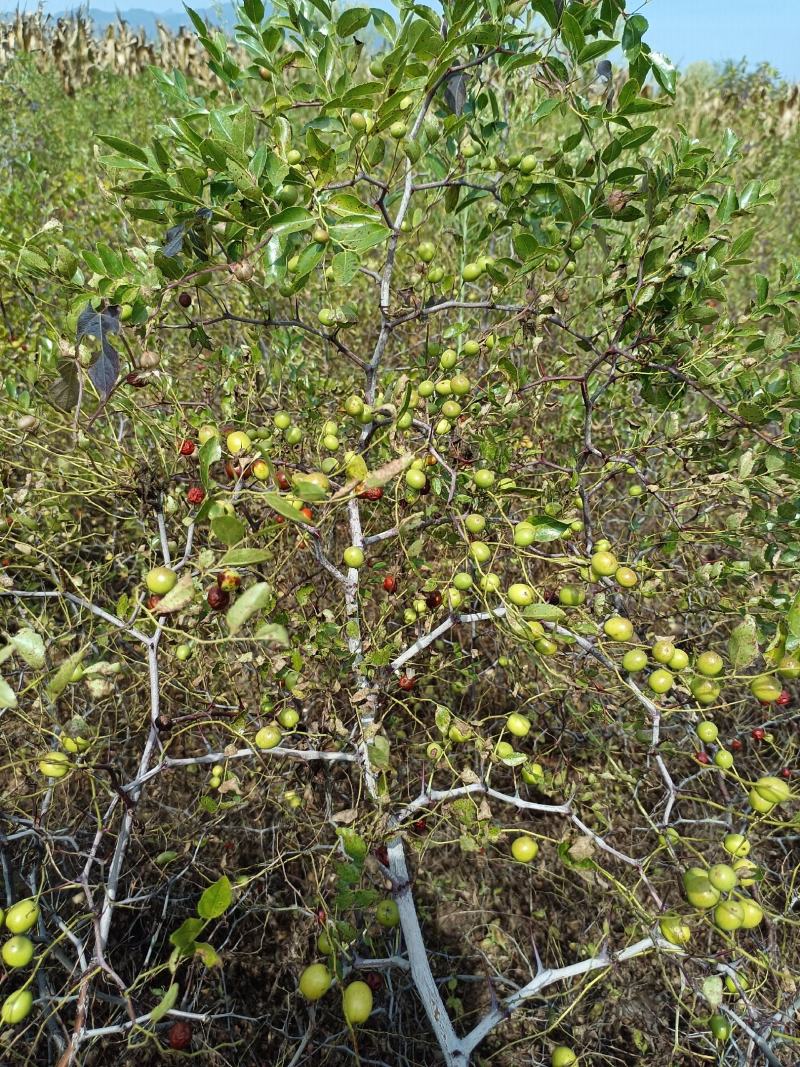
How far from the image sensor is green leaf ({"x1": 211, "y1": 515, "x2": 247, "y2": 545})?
76cm

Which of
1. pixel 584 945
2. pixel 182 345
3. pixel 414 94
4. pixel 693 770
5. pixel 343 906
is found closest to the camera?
pixel 343 906

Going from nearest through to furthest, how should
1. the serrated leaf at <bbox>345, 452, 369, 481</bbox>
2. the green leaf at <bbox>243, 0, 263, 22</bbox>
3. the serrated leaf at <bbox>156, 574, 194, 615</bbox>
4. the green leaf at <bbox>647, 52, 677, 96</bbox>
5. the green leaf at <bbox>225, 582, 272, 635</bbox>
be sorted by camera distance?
the green leaf at <bbox>225, 582, 272, 635</bbox> → the serrated leaf at <bbox>156, 574, 194, 615</bbox> → the serrated leaf at <bbox>345, 452, 369, 481</bbox> → the green leaf at <bbox>243, 0, 263, 22</bbox> → the green leaf at <bbox>647, 52, 677, 96</bbox>

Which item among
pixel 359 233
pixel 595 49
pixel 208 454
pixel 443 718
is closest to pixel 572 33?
pixel 595 49

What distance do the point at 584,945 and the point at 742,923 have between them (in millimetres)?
1239

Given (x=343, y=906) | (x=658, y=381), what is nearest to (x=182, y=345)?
(x=658, y=381)

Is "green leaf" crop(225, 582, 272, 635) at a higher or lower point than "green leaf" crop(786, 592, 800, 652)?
higher

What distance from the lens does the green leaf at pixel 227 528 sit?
76 centimetres

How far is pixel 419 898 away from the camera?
6.65ft

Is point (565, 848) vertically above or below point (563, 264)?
below

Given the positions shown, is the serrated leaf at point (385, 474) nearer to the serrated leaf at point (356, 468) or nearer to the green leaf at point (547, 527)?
the serrated leaf at point (356, 468)

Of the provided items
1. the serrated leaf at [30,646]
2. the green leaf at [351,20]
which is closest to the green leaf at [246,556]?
the serrated leaf at [30,646]

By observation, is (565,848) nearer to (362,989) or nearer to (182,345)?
(362,989)

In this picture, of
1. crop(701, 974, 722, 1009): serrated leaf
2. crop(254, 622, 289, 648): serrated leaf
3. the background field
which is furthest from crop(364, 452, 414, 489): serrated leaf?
crop(701, 974, 722, 1009): serrated leaf

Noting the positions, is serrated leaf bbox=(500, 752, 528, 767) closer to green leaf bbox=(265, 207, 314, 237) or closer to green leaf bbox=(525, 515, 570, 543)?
green leaf bbox=(525, 515, 570, 543)
